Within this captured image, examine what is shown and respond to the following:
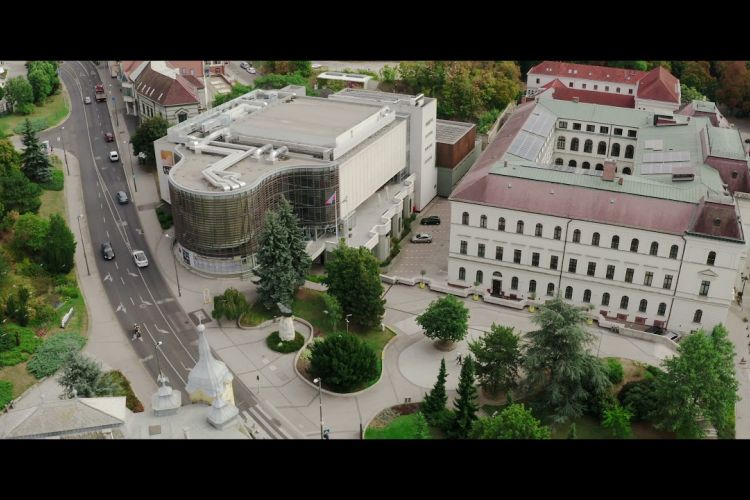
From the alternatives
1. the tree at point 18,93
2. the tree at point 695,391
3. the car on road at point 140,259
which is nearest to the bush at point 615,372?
the tree at point 695,391

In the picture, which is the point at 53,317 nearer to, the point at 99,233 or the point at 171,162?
the point at 99,233

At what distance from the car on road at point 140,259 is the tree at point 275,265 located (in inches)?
603

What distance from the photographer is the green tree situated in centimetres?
5888

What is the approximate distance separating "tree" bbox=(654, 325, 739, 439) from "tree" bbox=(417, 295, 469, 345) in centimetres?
1655

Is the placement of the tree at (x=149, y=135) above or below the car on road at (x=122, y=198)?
above

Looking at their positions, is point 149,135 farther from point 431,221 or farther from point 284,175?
point 431,221

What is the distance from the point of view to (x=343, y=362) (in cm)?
5869

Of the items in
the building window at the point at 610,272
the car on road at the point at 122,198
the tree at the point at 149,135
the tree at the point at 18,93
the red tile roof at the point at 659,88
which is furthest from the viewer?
the tree at the point at 18,93

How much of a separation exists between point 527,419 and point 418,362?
15.6 m

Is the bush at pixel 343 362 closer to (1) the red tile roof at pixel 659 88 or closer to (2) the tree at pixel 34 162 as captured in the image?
(2) the tree at pixel 34 162

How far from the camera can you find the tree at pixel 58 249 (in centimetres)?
7244

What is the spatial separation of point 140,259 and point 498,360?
130ft

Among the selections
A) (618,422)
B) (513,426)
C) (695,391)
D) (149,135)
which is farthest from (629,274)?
(149,135)

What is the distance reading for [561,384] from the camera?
56406mm
